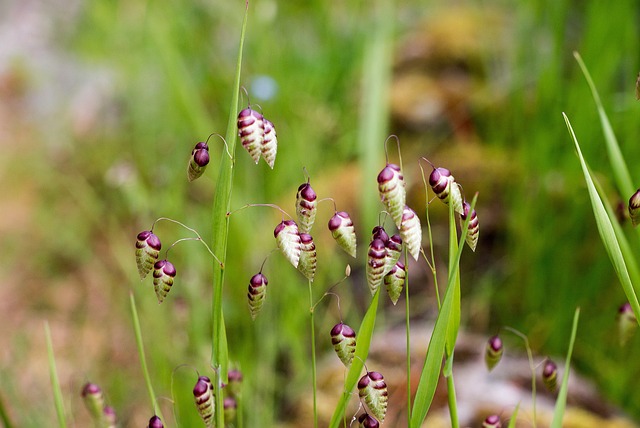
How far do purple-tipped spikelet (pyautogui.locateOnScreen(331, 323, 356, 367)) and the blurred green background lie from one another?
0.73 m

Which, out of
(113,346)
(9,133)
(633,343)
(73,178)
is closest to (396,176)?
(633,343)

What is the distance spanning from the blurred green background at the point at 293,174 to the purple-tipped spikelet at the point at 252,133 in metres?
0.88

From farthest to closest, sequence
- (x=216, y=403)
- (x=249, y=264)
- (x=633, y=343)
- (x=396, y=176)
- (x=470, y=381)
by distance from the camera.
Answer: (x=249, y=264), (x=633, y=343), (x=470, y=381), (x=216, y=403), (x=396, y=176)

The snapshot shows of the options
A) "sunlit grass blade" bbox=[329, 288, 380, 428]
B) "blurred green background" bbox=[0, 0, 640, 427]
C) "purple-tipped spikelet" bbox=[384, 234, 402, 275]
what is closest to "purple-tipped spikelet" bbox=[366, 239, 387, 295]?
"purple-tipped spikelet" bbox=[384, 234, 402, 275]

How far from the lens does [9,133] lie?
448 cm

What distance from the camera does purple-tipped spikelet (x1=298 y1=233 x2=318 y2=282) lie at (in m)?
0.94

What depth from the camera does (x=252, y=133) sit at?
0.89 m

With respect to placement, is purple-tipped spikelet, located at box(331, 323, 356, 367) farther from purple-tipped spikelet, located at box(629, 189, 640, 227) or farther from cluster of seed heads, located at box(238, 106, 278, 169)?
purple-tipped spikelet, located at box(629, 189, 640, 227)

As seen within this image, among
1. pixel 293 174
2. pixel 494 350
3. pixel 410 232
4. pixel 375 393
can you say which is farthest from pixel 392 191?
pixel 293 174

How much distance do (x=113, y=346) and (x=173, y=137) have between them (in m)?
1.07

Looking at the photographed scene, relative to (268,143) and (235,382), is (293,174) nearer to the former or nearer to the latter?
(235,382)

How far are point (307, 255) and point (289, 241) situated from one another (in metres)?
0.04

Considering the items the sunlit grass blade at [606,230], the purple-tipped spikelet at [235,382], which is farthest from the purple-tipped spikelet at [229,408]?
the sunlit grass blade at [606,230]

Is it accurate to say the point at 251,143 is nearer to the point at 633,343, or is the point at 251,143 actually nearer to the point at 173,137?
the point at 633,343
